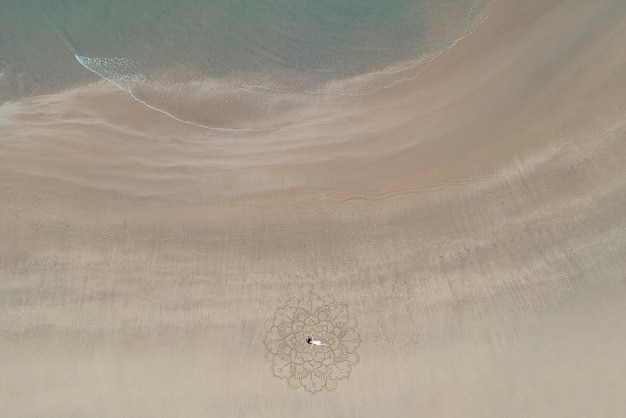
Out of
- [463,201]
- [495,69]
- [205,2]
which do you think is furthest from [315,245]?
[205,2]

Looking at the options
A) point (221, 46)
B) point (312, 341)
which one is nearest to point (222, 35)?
point (221, 46)

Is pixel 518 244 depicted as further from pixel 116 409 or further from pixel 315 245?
pixel 116 409

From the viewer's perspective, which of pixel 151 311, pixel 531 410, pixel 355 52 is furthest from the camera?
pixel 355 52

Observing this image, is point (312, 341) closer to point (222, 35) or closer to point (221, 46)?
point (221, 46)

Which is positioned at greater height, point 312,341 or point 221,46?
point 221,46

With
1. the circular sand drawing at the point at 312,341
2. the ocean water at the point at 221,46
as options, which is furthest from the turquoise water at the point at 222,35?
the circular sand drawing at the point at 312,341

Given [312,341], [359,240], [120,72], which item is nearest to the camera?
[312,341]

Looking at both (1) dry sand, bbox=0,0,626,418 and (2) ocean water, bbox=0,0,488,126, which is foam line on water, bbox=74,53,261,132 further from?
(1) dry sand, bbox=0,0,626,418
